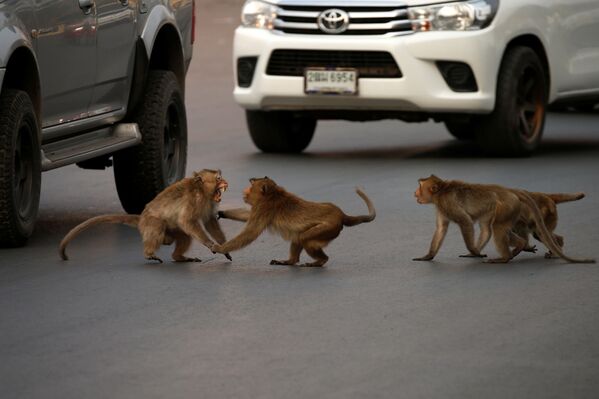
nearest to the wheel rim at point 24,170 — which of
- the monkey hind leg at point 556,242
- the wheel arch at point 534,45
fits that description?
the monkey hind leg at point 556,242

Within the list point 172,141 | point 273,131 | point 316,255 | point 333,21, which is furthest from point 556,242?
point 273,131

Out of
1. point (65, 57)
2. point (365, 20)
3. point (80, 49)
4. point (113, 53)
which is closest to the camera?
point (65, 57)

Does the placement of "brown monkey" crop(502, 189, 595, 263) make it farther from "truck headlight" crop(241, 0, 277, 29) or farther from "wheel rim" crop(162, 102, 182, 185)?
"truck headlight" crop(241, 0, 277, 29)

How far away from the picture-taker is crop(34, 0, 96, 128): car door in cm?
1009

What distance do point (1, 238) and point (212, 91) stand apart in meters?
12.6

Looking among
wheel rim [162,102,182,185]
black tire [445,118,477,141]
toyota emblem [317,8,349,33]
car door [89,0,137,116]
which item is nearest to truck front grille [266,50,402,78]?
toyota emblem [317,8,349,33]

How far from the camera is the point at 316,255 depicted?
367 inches

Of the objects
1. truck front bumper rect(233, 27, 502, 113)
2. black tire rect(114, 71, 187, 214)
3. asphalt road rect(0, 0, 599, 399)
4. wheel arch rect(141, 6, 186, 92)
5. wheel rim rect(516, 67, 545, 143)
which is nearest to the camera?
asphalt road rect(0, 0, 599, 399)

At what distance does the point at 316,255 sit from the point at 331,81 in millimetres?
5630

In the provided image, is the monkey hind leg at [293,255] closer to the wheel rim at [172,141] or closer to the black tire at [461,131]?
the wheel rim at [172,141]

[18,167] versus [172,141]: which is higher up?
[18,167]

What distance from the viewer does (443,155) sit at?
1567cm

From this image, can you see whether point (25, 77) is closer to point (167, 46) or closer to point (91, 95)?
point (91, 95)

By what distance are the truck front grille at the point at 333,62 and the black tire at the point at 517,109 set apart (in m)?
0.94
